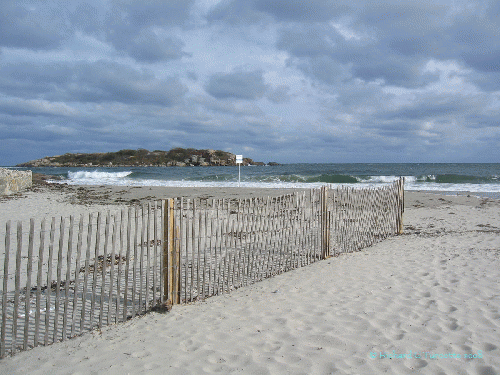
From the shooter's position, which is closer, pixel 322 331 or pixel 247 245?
pixel 322 331

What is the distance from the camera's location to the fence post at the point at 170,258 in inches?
196

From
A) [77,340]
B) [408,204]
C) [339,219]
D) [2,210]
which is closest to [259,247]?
[339,219]

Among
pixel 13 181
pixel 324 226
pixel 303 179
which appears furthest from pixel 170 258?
pixel 303 179

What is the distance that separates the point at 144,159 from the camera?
96.2 m

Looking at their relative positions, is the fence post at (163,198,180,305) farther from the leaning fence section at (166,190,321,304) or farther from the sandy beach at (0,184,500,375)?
the sandy beach at (0,184,500,375)

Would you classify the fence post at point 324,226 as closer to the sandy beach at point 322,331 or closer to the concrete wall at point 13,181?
the sandy beach at point 322,331

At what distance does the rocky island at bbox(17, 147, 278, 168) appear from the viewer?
92037 millimetres

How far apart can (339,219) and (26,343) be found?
6425mm

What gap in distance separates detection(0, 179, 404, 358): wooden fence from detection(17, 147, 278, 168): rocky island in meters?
82.5

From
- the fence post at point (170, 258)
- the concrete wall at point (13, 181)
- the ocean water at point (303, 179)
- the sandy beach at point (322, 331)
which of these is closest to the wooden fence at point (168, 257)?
the fence post at point (170, 258)

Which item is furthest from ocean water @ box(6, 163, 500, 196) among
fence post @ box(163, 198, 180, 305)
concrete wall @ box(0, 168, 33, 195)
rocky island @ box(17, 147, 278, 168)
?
rocky island @ box(17, 147, 278, 168)

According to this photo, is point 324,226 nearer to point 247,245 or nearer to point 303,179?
point 247,245

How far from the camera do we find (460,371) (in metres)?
3.33

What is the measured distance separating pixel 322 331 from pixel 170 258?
2212 millimetres
